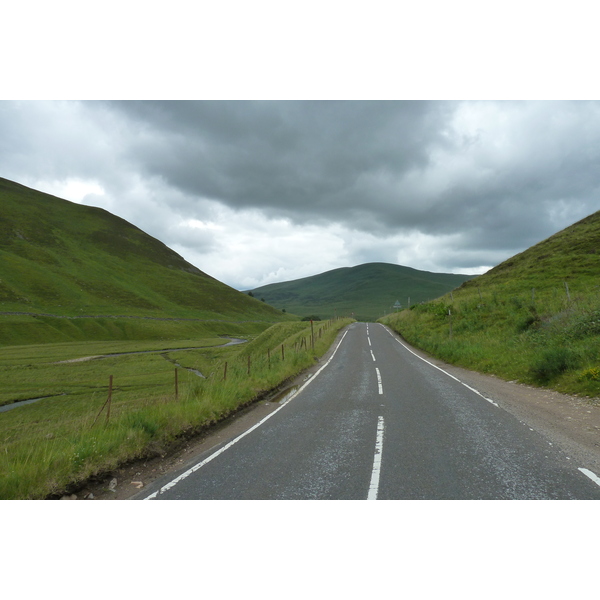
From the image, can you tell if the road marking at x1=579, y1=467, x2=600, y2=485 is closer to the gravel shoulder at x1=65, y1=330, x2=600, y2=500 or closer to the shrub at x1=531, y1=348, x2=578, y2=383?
the gravel shoulder at x1=65, y1=330, x2=600, y2=500

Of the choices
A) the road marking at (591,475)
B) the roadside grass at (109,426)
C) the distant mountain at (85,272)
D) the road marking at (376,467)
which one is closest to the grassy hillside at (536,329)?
the road marking at (591,475)

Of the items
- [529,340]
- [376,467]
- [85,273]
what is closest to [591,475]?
[376,467]

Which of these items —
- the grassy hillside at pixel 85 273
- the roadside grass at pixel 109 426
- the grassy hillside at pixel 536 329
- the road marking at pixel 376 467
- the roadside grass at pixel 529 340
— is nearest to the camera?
the road marking at pixel 376 467

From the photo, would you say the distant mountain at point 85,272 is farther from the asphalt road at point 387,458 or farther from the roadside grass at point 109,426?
the asphalt road at point 387,458

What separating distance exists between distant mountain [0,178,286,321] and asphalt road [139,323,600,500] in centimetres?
10190

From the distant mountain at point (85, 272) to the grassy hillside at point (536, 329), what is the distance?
96.7 meters

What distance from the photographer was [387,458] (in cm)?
677

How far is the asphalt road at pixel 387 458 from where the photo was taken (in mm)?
5461

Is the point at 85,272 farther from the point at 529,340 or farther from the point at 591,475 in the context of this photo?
the point at 591,475

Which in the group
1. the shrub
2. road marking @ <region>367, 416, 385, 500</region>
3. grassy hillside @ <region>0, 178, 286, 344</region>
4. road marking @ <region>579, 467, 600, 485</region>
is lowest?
road marking @ <region>367, 416, 385, 500</region>

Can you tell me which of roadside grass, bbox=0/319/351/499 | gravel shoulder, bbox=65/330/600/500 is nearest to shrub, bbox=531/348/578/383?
gravel shoulder, bbox=65/330/600/500

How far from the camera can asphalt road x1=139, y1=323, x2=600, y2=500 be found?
5461 millimetres

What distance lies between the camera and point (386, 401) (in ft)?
38.4

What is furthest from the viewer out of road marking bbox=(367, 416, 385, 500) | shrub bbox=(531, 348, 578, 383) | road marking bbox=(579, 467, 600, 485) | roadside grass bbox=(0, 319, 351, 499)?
shrub bbox=(531, 348, 578, 383)
